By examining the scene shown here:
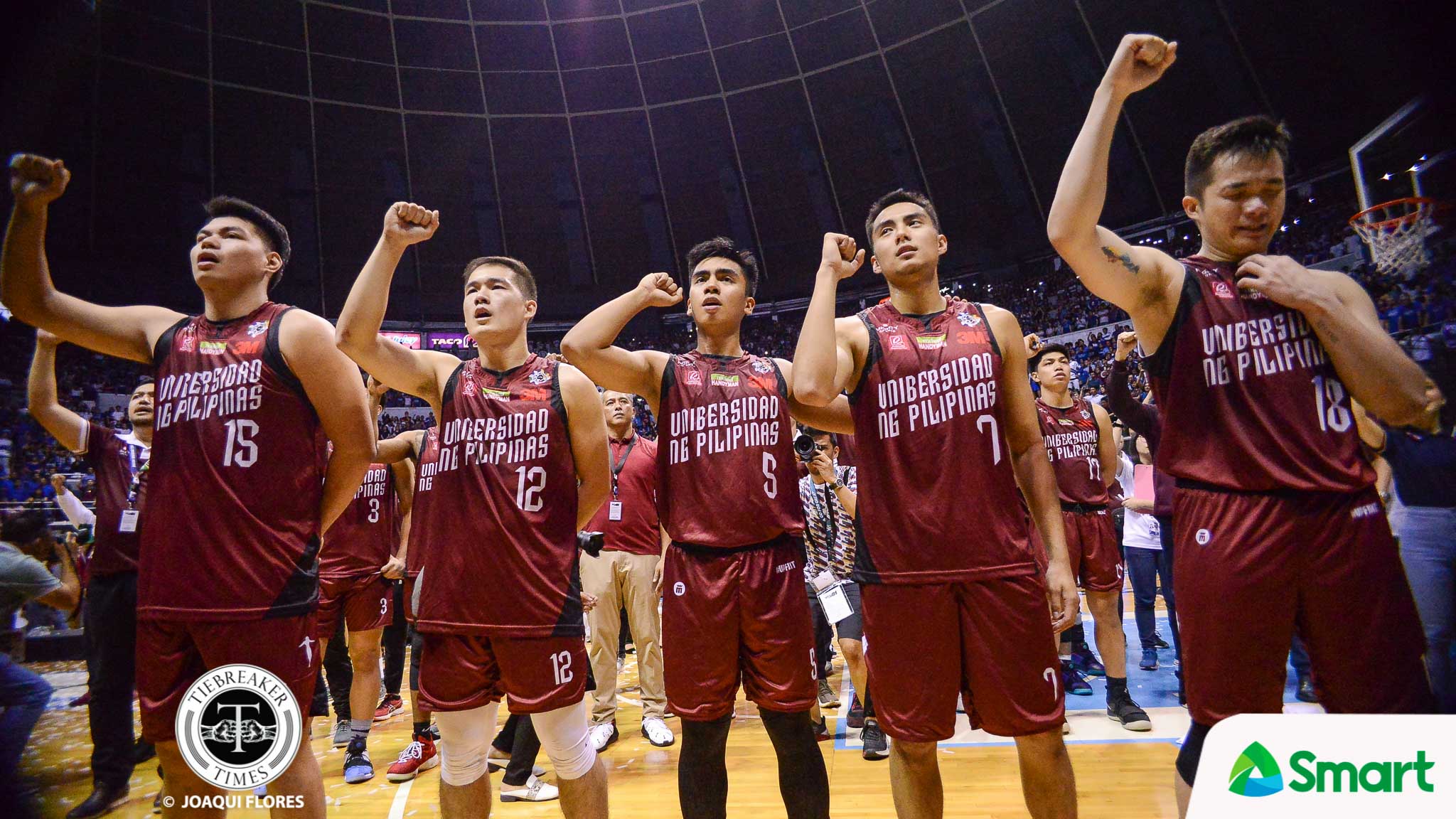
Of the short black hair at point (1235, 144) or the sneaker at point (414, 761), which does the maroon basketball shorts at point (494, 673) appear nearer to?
the sneaker at point (414, 761)

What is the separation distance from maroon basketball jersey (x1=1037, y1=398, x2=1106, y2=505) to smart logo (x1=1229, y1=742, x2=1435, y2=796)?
298 cm

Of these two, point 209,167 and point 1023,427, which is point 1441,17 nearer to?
point 1023,427

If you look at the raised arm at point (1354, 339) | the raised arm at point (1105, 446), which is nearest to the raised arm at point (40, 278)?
the raised arm at point (1354, 339)

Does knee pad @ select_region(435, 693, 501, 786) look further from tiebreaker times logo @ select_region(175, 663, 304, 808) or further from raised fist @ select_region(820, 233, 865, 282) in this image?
raised fist @ select_region(820, 233, 865, 282)

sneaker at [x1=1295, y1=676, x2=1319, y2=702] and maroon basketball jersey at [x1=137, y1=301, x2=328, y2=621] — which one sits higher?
maroon basketball jersey at [x1=137, y1=301, x2=328, y2=621]

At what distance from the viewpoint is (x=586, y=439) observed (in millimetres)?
2668

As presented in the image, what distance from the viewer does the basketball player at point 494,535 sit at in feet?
7.61

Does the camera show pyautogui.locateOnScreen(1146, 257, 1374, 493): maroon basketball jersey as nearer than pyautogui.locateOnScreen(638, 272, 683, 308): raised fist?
Yes

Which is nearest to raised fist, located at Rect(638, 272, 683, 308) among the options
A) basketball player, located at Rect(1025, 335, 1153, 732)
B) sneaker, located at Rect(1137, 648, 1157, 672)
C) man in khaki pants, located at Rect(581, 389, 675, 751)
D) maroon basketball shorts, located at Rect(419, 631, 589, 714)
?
maroon basketball shorts, located at Rect(419, 631, 589, 714)

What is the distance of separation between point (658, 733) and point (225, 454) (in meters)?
3.29

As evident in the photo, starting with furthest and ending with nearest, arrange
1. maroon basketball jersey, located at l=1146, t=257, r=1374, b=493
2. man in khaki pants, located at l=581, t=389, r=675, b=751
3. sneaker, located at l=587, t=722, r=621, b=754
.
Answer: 1. man in khaki pants, located at l=581, t=389, r=675, b=751
2. sneaker, located at l=587, t=722, r=621, b=754
3. maroon basketball jersey, located at l=1146, t=257, r=1374, b=493

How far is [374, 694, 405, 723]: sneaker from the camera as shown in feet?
17.3

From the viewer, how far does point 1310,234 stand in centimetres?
297

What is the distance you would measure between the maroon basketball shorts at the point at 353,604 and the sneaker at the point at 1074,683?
15.9 ft
